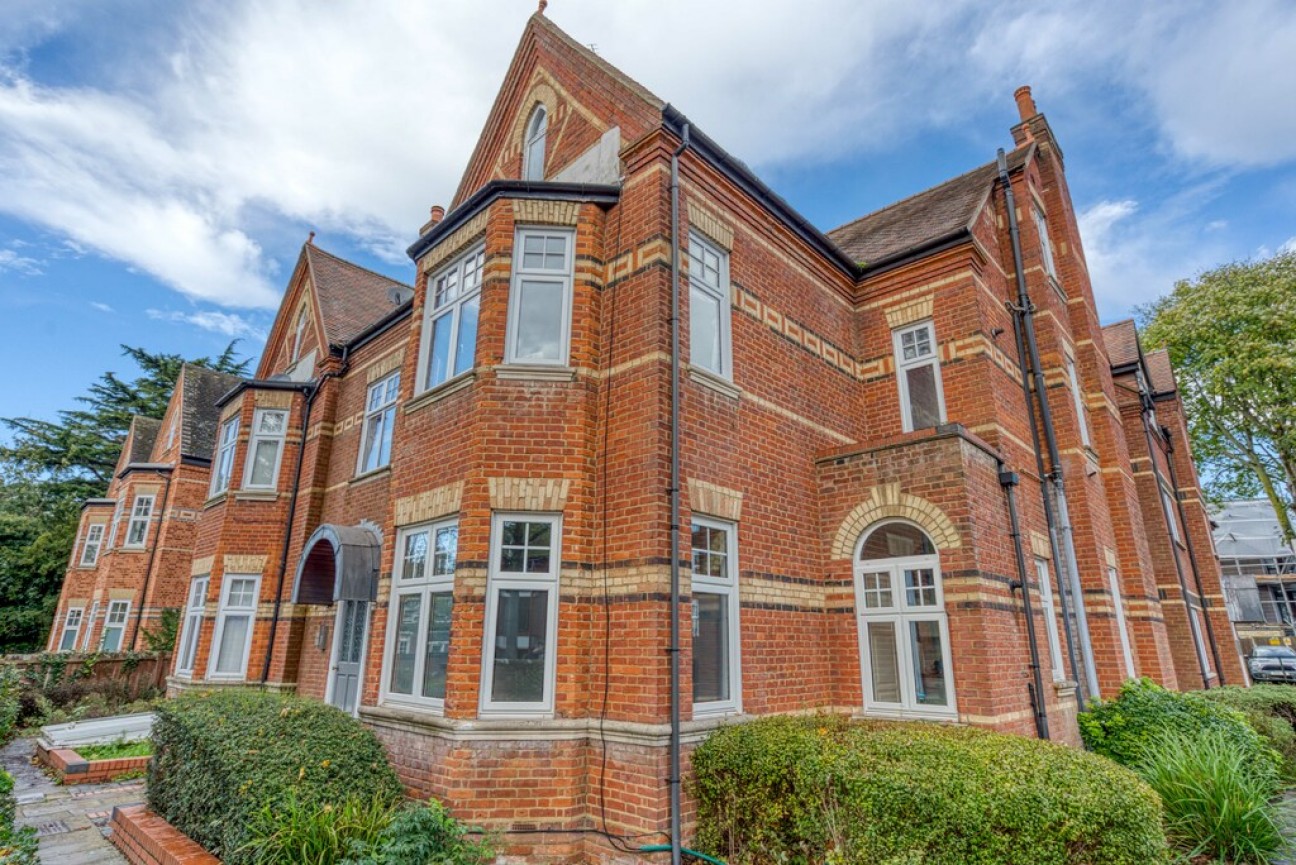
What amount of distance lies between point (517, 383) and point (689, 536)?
8.71 feet

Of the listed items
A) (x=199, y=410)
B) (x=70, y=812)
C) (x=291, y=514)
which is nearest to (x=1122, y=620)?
(x=70, y=812)

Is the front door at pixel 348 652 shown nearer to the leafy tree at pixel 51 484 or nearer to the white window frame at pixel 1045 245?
the white window frame at pixel 1045 245

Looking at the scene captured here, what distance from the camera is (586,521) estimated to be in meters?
7.18

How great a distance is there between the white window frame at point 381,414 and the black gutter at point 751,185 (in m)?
7.08

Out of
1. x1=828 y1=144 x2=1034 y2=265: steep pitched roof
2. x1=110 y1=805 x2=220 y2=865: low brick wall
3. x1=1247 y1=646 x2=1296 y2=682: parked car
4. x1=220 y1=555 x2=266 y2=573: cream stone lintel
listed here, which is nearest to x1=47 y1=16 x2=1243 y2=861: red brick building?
x1=828 y1=144 x2=1034 y2=265: steep pitched roof

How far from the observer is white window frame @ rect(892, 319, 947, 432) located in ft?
33.1

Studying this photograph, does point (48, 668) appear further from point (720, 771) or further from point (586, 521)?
point (720, 771)

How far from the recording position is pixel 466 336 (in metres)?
8.47

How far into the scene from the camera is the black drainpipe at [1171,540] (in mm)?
14402

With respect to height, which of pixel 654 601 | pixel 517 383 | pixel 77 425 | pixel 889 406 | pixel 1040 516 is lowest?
pixel 654 601

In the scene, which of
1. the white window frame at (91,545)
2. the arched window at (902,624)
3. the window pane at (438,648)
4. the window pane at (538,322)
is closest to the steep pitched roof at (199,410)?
the white window frame at (91,545)

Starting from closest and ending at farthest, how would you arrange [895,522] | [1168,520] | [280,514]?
1. [895,522]
2. [280,514]
3. [1168,520]

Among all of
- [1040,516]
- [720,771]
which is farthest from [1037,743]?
[1040,516]

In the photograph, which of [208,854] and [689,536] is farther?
[689,536]
